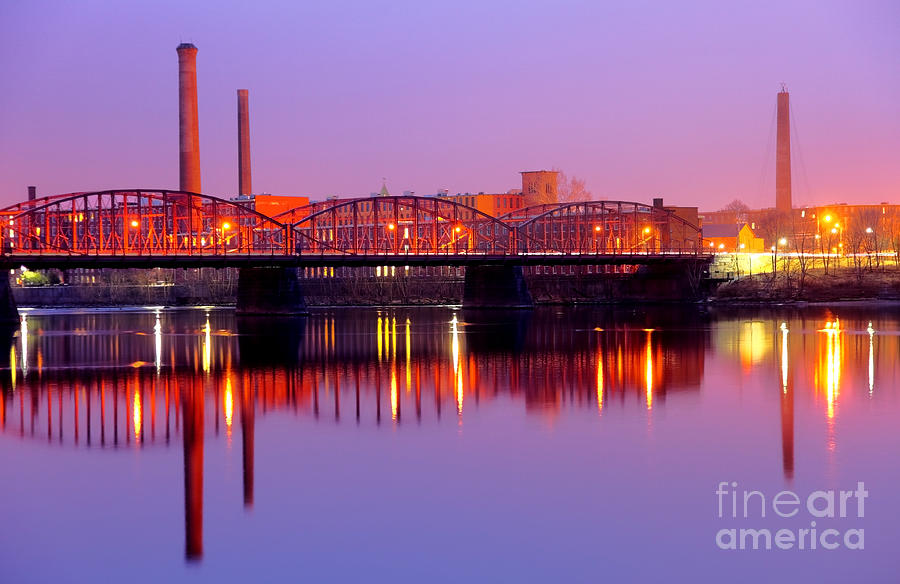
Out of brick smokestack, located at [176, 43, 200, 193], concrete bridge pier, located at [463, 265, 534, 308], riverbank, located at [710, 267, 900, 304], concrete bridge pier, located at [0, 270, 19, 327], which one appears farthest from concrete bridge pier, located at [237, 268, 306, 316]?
riverbank, located at [710, 267, 900, 304]

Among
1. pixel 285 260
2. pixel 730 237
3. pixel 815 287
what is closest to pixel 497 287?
pixel 285 260

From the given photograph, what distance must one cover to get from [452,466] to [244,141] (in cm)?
12919

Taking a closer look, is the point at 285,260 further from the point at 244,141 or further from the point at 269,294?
the point at 244,141

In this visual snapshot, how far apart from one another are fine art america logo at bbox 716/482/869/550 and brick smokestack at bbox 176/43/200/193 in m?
107

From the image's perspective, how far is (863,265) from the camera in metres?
112

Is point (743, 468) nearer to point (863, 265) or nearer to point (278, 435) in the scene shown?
Answer: point (278, 435)

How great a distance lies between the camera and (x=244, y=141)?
495 ft

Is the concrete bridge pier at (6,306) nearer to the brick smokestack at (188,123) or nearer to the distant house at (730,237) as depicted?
the brick smokestack at (188,123)

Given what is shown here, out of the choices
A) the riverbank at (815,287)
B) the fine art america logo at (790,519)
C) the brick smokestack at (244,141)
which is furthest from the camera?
the brick smokestack at (244,141)

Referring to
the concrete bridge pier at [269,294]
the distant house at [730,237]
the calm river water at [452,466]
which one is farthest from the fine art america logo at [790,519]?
the distant house at [730,237]

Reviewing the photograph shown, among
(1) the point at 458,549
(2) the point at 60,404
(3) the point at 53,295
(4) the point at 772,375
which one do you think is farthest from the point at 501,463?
(3) the point at 53,295

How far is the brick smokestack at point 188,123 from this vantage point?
123m

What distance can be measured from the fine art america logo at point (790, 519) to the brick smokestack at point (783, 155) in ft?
477

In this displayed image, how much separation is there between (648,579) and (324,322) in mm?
67049
